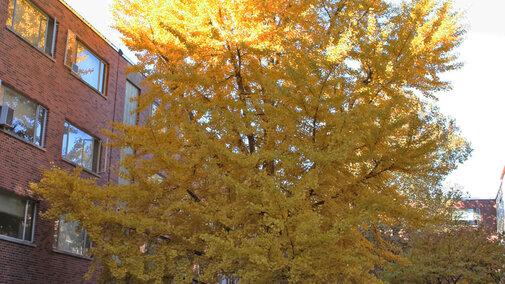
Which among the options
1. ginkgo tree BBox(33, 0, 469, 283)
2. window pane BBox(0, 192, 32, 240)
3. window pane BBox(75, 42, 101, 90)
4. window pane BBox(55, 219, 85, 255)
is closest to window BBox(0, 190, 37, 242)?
window pane BBox(0, 192, 32, 240)

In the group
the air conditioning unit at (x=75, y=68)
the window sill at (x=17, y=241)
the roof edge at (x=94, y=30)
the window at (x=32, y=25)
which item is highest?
the roof edge at (x=94, y=30)

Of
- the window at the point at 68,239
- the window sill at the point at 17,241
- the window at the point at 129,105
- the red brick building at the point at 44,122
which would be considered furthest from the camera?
the window at the point at 129,105

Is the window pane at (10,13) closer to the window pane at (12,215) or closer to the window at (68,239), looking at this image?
the window pane at (12,215)

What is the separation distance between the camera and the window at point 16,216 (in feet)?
44.0

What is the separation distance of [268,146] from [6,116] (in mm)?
6755

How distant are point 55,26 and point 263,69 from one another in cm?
705

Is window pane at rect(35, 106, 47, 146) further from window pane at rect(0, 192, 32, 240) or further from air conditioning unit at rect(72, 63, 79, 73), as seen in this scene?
air conditioning unit at rect(72, 63, 79, 73)

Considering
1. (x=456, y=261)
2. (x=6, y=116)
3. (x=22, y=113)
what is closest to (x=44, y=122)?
(x=22, y=113)

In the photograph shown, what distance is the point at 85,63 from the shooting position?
17656 mm

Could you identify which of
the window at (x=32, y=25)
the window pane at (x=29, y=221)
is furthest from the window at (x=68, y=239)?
the window at (x=32, y=25)

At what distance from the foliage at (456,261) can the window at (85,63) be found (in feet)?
44.8

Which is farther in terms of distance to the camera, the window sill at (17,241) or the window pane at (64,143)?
the window pane at (64,143)

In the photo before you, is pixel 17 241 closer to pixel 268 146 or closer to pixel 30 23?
pixel 30 23

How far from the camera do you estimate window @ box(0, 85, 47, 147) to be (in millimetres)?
14016
